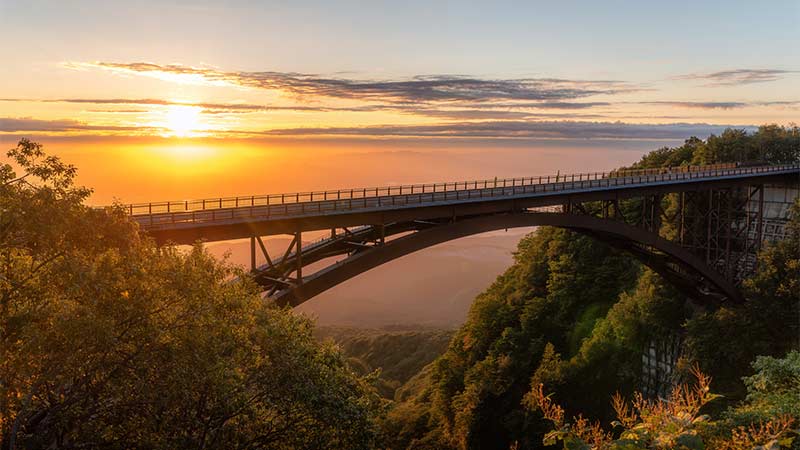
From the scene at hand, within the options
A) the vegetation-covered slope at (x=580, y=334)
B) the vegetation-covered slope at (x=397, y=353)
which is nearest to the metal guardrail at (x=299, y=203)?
the vegetation-covered slope at (x=580, y=334)

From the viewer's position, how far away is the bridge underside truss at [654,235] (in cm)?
3650

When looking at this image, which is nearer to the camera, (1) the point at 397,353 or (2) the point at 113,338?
(2) the point at 113,338

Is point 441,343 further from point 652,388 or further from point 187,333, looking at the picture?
point 187,333

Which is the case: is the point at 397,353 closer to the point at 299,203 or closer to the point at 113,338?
the point at 299,203

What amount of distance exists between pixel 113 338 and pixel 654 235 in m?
46.0

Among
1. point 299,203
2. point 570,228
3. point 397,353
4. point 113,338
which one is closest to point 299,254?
point 299,203

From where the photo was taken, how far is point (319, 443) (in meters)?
21.7

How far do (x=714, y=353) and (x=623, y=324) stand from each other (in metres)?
8.04

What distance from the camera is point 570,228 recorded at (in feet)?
160

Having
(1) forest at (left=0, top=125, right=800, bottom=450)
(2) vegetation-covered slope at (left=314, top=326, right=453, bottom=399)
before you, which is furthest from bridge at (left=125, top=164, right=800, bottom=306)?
(2) vegetation-covered slope at (left=314, top=326, right=453, bottom=399)

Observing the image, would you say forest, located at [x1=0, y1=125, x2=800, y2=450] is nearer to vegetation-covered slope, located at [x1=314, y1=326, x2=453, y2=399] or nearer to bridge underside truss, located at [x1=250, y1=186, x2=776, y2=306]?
bridge underside truss, located at [x1=250, y1=186, x2=776, y2=306]

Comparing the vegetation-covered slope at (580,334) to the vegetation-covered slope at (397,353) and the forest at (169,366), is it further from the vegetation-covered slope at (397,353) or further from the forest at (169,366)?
the vegetation-covered slope at (397,353)

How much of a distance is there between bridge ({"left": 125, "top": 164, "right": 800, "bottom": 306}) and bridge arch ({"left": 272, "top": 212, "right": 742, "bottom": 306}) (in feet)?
0.26

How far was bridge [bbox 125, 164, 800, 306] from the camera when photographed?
103 ft
